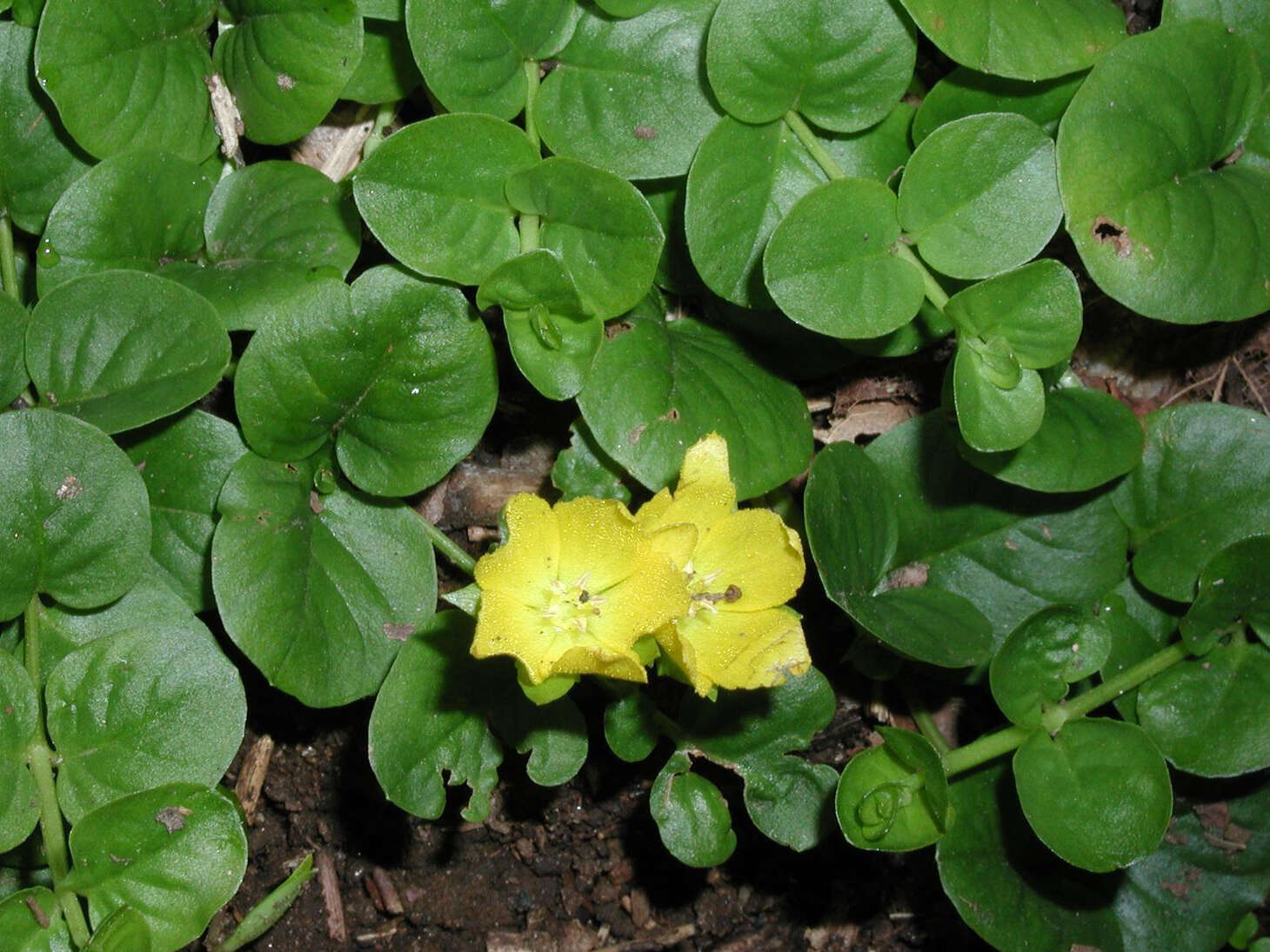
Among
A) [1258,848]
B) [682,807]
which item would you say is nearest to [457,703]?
[682,807]

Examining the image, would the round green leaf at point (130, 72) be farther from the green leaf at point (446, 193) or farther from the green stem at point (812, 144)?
the green stem at point (812, 144)

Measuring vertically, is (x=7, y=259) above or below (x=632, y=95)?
below

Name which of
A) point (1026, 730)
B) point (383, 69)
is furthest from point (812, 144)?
point (1026, 730)

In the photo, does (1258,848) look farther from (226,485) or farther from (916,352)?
(226,485)

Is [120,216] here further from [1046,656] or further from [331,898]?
[1046,656]

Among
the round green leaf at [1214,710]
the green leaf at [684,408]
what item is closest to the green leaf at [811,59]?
the green leaf at [684,408]

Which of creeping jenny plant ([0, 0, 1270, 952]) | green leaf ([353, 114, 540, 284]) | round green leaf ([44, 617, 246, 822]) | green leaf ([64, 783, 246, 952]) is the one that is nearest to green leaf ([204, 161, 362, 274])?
creeping jenny plant ([0, 0, 1270, 952])
